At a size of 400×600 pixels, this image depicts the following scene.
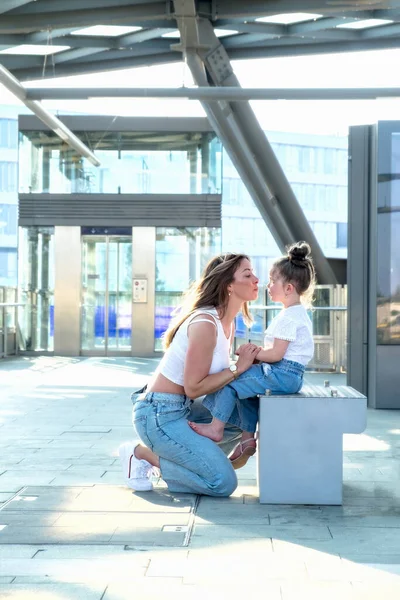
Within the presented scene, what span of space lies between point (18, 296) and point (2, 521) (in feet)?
51.1

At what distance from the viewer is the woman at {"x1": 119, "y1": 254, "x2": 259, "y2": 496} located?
15.5 feet

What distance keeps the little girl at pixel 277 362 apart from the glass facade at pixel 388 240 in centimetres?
397

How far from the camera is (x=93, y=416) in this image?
28.0ft

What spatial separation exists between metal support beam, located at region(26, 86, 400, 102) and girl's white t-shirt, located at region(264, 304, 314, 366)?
7.01 metres

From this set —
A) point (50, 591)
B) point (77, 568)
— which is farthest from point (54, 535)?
point (50, 591)

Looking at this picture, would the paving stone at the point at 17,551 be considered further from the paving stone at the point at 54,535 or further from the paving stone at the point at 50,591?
the paving stone at the point at 50,591

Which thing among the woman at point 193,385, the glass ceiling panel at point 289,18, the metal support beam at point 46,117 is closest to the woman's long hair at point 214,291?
the woman at point 193,385

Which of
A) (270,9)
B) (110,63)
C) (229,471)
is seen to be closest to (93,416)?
(229,471)

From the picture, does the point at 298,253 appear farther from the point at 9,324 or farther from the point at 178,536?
the point at 9,324

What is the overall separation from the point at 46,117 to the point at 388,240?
8.90m

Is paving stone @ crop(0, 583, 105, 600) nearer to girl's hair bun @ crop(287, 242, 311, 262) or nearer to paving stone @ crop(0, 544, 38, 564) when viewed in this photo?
paving stone @ crop(0, 544, 38, 564)

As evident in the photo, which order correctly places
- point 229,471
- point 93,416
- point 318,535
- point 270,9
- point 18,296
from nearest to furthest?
point 318,535 < point 229,471 < point 93,416 < point 270,9 < point 18,296

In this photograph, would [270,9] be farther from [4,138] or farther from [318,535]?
[4,138]

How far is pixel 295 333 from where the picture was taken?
4.86 metres
